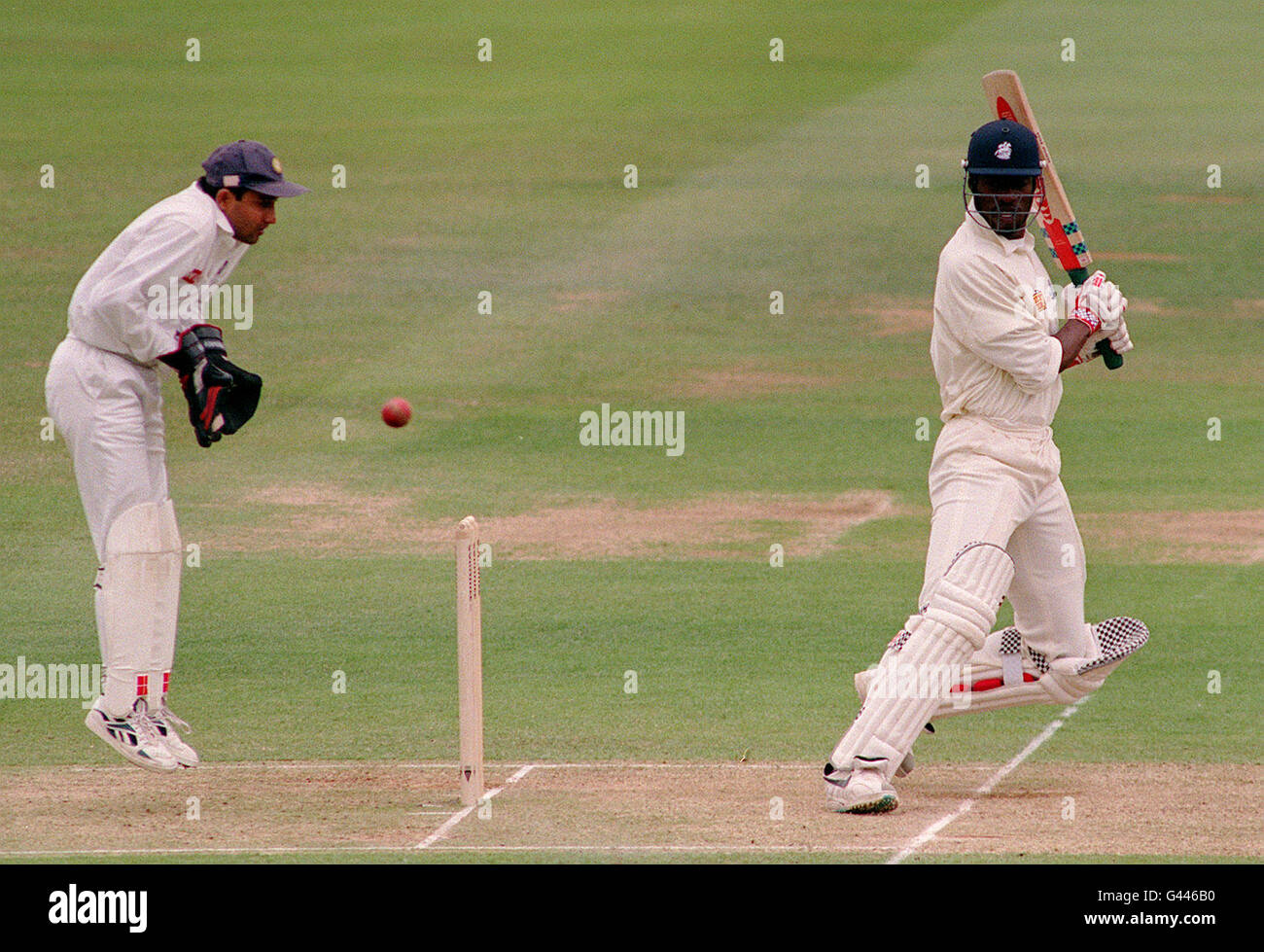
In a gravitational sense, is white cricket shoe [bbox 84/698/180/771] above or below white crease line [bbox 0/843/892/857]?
above

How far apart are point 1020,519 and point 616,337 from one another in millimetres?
10822

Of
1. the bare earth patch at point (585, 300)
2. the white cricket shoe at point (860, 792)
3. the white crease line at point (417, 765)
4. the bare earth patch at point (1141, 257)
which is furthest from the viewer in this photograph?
the bare earth patch at point (1141, 257)

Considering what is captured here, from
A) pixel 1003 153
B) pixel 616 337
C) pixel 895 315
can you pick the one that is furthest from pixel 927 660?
pixel 895 315

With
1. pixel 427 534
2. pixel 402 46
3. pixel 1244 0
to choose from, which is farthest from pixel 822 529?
pixel 1244 0

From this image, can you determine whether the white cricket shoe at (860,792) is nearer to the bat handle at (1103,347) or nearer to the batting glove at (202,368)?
the bat handle at (1103,347)

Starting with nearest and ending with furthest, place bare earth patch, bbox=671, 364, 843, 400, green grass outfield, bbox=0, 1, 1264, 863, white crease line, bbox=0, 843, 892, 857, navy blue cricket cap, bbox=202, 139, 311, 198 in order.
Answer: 1. white crease line, bbox=0, 843, 892, 857
2. navy blue cricket cap, bbox=202, 139, 311, 198
3. green grass outfield, bbox=0, 1, 1264, 863
4. bare earth patch, bbox=671, 364, 843, 400

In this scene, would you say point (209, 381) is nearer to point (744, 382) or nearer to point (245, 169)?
point (245, 169)

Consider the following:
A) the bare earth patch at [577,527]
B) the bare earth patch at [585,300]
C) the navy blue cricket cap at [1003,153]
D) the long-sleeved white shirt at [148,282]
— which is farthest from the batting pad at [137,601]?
the bare earth patch at [585,300]

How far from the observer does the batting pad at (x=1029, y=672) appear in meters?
7.49

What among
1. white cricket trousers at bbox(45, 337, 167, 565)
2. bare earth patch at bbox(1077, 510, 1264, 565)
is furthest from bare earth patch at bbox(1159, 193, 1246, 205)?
white cricket trousers at bbox(45, 337, 167, 565)

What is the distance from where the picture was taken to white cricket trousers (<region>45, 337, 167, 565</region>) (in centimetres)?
728

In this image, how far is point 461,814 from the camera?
23.3 ft

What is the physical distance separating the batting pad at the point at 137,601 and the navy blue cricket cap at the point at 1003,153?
3250 mm

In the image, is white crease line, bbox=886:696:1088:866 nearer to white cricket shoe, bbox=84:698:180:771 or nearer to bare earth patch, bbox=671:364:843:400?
white cricket shoe, bbox=84:698:180:771
